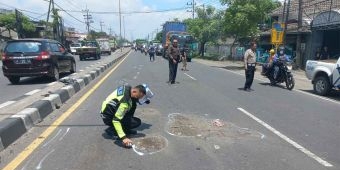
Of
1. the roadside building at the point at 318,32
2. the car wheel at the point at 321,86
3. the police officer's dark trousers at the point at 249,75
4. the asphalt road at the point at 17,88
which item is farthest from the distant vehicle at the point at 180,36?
the car wheel at the point at 321,86

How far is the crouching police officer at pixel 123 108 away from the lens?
20.7ft

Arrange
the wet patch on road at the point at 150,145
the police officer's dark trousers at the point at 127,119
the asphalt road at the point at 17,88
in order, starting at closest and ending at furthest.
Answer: the wet patch on road at the point at 150,145
the police officer's dark trousers at the point at 127,119
the asphalt road at the point at 17,88

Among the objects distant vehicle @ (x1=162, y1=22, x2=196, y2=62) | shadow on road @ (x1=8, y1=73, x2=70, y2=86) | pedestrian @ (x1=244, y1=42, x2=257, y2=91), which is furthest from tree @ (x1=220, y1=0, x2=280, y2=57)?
shadow on road @ (x1=8, y1=73, x2=70, y2=86)

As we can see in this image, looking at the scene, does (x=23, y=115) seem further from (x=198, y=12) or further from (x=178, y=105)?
(x=198, y=12)

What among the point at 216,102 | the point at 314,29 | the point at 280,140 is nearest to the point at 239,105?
the point at 216,102

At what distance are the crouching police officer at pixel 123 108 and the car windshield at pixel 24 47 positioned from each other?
9901mm

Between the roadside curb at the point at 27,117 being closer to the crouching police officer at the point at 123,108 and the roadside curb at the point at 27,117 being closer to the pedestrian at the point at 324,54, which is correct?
the crouching police officer at the point at 123,108

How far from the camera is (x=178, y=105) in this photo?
1053cm

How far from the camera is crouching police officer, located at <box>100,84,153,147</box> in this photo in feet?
20.7

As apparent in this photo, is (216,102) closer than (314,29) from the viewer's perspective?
Yes

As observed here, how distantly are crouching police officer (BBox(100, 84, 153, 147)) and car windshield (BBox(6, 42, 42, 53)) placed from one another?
990 centimetres

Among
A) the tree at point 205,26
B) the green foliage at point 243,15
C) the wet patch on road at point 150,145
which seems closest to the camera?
the wet patch on road at point 150,145

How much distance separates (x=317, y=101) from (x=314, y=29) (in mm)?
17827

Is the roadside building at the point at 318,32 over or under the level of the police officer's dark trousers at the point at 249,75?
over
